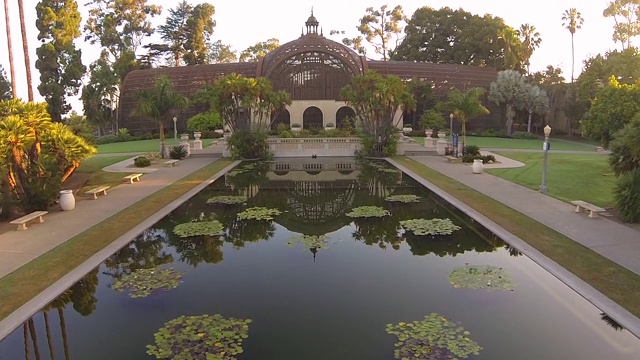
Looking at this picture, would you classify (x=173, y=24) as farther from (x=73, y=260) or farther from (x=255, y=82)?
(x=73, y=260)

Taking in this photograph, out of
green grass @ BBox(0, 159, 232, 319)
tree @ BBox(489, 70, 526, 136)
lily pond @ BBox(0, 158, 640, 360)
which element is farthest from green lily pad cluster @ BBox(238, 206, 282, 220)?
tree @ BBox(489, 70, 526, 136)

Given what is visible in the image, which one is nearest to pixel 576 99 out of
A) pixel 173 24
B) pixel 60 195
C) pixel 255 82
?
pixel 255 82

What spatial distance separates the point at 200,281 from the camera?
10.6 metres

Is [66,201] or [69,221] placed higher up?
[66,201]

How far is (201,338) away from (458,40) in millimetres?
68549

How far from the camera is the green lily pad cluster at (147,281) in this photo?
33.3 feet

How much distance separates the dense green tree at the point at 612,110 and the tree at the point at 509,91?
101 feet

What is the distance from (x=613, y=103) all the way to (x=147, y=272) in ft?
72.1

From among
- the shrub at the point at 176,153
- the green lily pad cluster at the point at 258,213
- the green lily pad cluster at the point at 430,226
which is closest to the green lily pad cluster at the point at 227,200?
the green lily pad cluster at the point at 258,213

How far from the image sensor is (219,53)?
9088 cm

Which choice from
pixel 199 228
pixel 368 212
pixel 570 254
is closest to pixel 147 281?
pixel 199 228

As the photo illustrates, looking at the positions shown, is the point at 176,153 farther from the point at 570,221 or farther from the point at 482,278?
the point at 482,278

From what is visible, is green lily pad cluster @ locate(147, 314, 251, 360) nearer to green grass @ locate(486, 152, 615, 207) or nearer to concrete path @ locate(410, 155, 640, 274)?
concrete path @ locate(410, 155, 640, 274)

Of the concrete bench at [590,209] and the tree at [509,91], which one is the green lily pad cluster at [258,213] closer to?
the concrete bench at [590,209]
